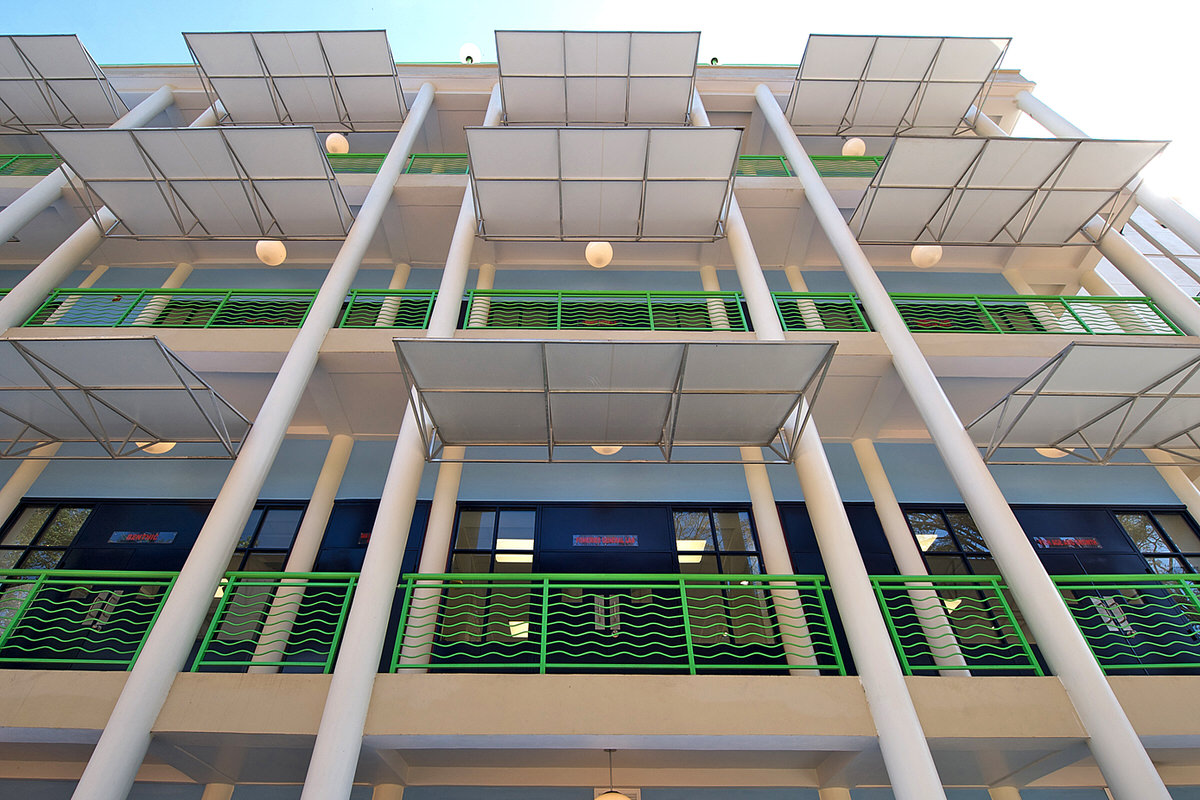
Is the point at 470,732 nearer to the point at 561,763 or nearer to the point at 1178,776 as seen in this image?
the point at 561,763

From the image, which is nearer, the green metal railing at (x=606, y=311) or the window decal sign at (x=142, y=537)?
the window decal sign at (x=142, y=537)

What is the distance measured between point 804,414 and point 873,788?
16.2 ft

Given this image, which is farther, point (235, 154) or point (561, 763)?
point (235, 154)

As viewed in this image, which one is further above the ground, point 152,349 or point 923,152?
point 923,152

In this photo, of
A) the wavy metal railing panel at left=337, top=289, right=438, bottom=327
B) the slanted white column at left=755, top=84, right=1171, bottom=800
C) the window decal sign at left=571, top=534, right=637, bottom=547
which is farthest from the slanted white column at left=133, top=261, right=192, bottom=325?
the slanted white column at left=755, top=84, right=1171, bottom=800

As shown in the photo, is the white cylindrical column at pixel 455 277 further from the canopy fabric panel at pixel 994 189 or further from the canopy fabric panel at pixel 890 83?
the canopy fabric panel at pixel 890 83

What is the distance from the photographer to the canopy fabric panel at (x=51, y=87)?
1257 centimetres

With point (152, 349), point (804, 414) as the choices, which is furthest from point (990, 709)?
point (152, 349)

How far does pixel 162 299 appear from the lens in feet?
36.3

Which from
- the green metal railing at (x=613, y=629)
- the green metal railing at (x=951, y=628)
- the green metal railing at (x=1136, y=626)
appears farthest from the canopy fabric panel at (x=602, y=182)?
the green metal railing at (x=1136, y=626)

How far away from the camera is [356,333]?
931cm

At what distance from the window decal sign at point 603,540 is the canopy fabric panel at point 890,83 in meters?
10.4

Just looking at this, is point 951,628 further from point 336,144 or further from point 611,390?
point 336,144

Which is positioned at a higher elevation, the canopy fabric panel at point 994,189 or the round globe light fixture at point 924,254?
the canopy fabric panel at point 994,189
